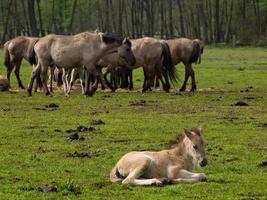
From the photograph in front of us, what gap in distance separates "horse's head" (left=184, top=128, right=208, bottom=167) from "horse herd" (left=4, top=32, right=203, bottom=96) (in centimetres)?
1563

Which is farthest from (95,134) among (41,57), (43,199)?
(41,57)

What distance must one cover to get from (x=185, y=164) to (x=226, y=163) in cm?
191

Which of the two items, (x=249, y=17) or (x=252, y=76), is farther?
(x=249, y=17)

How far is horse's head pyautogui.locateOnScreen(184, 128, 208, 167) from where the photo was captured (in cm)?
1077

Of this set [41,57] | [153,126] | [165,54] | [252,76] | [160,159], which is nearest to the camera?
[160,159]

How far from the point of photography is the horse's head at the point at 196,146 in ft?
35.3

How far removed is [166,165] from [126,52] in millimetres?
17532

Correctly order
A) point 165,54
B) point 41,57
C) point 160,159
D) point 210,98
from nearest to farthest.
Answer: point 160,159
point 210,98
point 41,57
point 165,54

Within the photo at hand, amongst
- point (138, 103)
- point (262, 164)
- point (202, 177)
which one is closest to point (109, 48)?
point (138, 103)

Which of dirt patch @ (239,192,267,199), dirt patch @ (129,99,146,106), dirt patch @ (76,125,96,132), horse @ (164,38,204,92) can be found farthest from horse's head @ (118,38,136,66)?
dirt patch @ (239,192,267,199)

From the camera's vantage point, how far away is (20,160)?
13.1m

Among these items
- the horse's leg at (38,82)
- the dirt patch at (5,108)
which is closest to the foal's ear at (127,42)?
the horse's leg at (38,82)

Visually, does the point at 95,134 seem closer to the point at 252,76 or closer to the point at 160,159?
the point at 160,159

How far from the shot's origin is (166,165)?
36.0 feet
